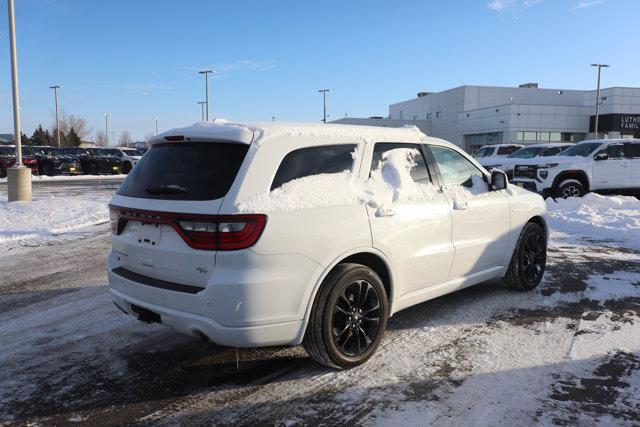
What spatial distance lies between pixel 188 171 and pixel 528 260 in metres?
4.11

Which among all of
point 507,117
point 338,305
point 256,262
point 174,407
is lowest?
point 174,407

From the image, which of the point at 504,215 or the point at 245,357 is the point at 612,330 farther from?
the point at 245,357

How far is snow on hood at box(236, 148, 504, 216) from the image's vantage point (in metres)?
3.47

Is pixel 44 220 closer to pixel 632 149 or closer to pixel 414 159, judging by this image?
pixel 414 159

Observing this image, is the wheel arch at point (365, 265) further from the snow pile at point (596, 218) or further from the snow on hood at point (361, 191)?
the snow pile at point (596, 218)

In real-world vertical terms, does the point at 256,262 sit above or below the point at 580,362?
above

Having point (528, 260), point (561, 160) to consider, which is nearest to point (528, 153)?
point (561, 160)

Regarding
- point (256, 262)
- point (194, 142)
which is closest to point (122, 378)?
point (256, 262)

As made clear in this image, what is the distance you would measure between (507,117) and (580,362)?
59641 millimetres

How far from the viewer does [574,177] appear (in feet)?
48.6

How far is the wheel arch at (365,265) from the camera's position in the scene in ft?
11.8

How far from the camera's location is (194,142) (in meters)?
3.80

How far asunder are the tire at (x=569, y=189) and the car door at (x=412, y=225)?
448 inches

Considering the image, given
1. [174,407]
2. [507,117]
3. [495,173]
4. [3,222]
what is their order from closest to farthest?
[174,407], [495,173], [3,222], [507,117]
